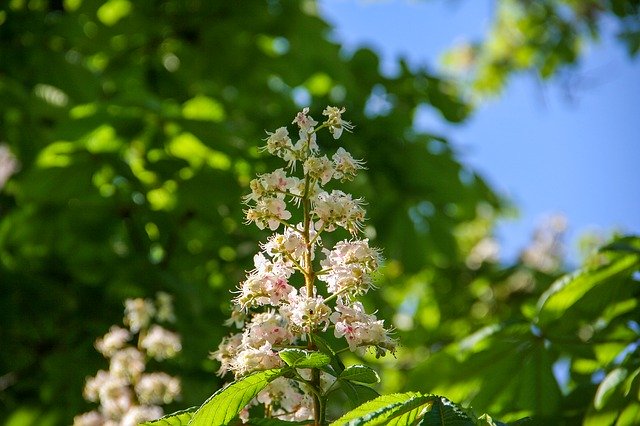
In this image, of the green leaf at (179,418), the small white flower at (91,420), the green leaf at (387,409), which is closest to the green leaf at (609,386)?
the green leaf at (387,409)

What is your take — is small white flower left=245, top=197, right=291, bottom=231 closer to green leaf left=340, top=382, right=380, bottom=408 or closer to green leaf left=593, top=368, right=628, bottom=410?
green leaf left=340, top=382, right=380, bottom=408

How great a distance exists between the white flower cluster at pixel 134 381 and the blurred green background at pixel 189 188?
19cm

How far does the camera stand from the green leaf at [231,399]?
1165mm

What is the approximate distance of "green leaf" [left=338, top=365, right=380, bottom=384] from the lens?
118 centimetres

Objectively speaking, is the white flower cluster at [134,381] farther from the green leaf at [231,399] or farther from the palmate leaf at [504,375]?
the green leaf at [231,399]

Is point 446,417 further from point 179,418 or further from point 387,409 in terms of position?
point 179,418

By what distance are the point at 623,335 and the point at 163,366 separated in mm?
1307

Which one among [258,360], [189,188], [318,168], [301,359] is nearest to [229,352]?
[258,360]

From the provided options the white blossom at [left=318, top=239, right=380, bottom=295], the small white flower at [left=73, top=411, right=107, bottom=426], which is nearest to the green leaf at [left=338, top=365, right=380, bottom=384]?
the white blossom at [left=318, top=239, right=380, bottom=295]

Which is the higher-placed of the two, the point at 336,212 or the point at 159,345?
the point at 159,345

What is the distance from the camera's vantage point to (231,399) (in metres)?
1.18

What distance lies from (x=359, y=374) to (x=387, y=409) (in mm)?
76

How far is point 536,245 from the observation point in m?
5.62

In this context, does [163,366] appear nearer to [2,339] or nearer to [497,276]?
[2,339]
